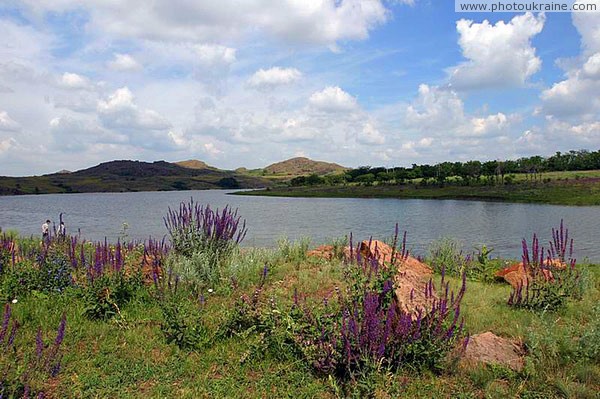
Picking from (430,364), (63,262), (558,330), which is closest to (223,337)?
(430,364)

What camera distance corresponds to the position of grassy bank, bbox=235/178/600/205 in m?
62.3

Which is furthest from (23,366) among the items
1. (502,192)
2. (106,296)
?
(502,192)

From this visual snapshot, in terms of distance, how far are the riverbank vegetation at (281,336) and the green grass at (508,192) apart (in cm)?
6210

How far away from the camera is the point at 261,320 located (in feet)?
18.6

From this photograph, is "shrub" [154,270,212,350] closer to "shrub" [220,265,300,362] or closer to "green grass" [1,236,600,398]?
"green grass" [1,236,600,398]

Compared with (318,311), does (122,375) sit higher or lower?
lower

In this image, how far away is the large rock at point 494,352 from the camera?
4930mm

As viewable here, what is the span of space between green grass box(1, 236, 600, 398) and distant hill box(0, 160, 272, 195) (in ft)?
440

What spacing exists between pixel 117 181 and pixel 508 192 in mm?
133357

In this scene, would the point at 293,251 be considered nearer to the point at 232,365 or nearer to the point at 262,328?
the point at 262,328

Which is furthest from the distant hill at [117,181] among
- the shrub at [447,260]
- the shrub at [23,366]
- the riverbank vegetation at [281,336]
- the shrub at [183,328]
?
the shrub at [183,328]

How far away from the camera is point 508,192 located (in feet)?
244

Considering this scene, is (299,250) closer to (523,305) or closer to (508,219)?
(523,305)

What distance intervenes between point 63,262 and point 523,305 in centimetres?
828
